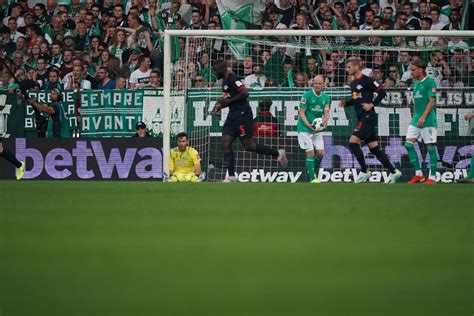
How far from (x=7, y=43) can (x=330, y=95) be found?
297 inches

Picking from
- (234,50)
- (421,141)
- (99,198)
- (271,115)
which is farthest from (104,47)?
(99,198)

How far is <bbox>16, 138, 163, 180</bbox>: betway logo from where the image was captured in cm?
1683

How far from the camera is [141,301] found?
14.0ft

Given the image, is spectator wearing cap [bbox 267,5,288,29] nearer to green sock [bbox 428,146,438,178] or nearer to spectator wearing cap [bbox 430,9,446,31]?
spectator wearing cap [bbox 430,9,446,31]

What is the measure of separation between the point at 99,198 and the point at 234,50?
8.26 meters

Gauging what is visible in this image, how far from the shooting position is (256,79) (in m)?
16.5

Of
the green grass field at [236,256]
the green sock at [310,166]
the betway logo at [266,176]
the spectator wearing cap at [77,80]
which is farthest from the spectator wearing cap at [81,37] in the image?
the green grass field at [236,256]

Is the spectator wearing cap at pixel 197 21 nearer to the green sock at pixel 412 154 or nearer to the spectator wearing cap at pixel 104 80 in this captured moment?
the spectator wearing cap at pixel 104 80

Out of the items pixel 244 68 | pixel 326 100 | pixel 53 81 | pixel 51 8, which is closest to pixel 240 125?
pixel 326 100

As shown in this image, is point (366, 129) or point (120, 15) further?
→ point (120, 15)

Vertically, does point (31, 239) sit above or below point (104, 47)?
below

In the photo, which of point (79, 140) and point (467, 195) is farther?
point (79, 140)

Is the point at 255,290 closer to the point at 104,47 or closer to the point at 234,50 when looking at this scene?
the point at 234,50

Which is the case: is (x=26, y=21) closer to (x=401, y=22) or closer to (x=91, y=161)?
(x=91, y=161)
